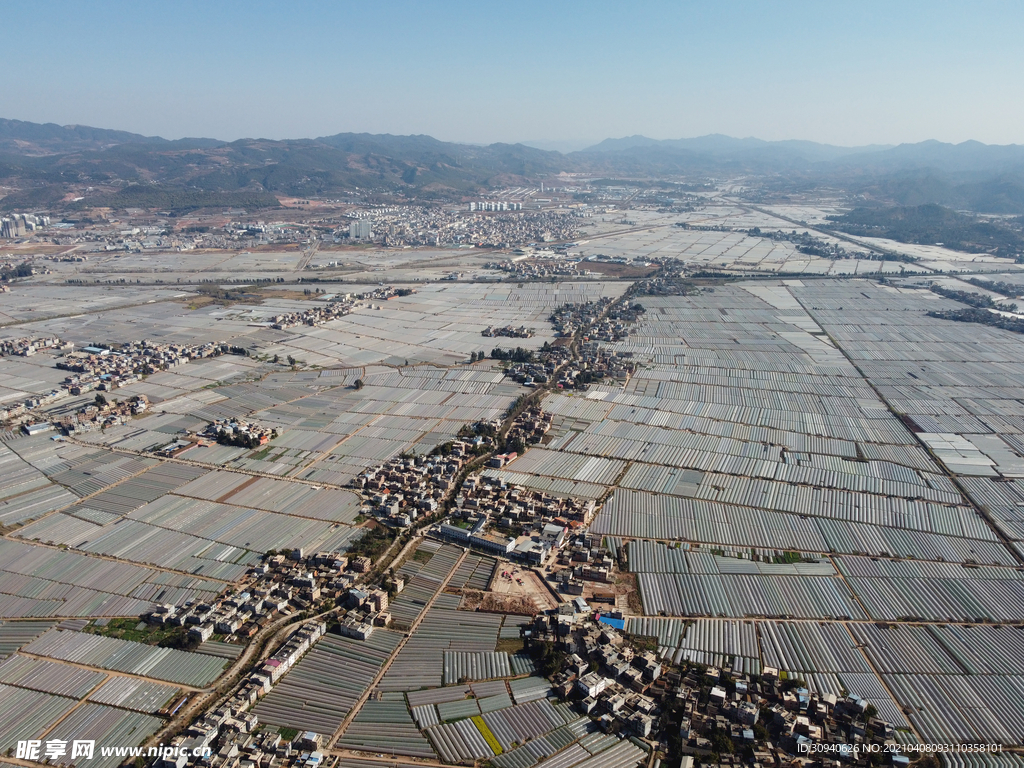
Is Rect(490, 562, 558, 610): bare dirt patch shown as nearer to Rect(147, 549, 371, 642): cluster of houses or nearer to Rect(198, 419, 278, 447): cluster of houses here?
Rect(147, 549, 371, 642): cluster of houses

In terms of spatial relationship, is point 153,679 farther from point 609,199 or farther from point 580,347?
point 609,199

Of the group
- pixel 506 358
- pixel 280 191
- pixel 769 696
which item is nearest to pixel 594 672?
pixel 769 696

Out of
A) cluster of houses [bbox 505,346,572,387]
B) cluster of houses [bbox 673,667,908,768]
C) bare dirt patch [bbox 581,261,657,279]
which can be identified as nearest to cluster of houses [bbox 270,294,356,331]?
cluster of houses [bbox 505,346,572,387]

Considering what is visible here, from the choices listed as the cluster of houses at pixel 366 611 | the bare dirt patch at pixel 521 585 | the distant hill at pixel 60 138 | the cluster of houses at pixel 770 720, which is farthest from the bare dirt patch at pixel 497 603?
the distant hill at pixel 60 138

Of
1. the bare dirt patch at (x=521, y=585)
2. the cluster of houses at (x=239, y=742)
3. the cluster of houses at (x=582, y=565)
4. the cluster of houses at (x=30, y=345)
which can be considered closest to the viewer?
the cluster of houses at (x=239, y=742)

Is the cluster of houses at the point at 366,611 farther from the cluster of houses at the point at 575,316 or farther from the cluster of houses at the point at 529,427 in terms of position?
the cluster of houses at the point at 575,316

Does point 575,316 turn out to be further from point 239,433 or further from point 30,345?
point 30,345

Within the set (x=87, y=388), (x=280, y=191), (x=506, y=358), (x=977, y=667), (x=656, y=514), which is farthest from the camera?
(x=280, y=191)

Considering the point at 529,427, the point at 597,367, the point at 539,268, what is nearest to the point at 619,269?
the point at 539,268
